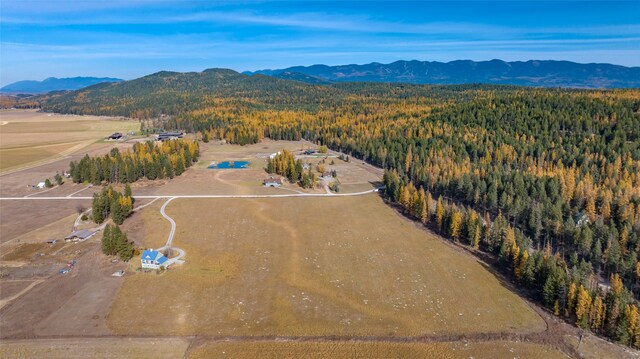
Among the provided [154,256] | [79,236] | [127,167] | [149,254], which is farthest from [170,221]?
[127,167]

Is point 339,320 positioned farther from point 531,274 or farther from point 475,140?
point 475,140

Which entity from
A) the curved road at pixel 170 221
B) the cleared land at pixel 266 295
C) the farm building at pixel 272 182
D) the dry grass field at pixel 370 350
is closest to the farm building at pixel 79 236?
the cleared land at pixel 266 295

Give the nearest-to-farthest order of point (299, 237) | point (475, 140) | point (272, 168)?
point (299, 237)
point (272, 168)
point (475, 140)

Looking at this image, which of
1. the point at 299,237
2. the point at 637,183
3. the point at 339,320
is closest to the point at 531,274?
the point at 339,320

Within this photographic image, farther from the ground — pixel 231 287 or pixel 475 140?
pixel 475 140

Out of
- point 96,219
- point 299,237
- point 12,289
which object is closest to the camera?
point 12,289

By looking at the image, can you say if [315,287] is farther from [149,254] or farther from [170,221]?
[170,221]

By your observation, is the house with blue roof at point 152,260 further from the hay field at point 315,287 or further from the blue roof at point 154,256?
the hay field at point 315,287
